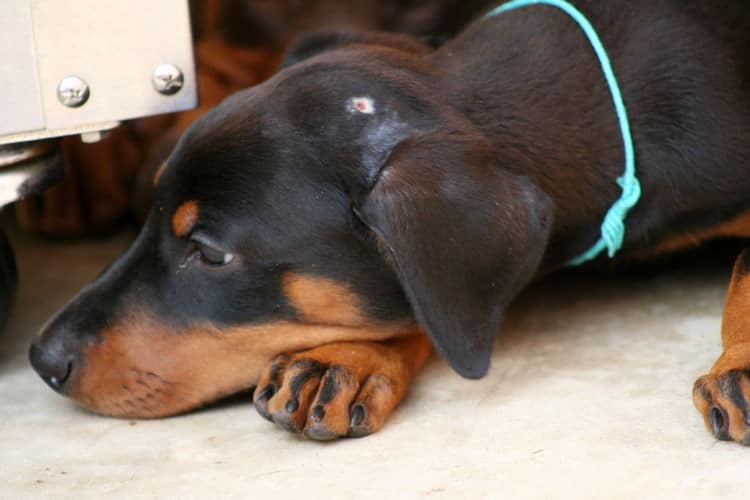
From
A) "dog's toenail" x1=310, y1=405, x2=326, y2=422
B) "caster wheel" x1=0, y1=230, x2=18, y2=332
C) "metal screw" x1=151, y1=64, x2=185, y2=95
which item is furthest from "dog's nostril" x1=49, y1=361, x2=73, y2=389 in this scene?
"metal screw" x1=151, y1=64, x2=185, y2=95

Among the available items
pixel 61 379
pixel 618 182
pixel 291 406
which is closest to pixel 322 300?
pixel 291 406

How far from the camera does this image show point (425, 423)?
232 centimetres

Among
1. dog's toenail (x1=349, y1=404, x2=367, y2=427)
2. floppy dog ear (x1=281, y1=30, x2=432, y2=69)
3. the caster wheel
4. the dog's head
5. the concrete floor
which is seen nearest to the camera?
the concrete floor

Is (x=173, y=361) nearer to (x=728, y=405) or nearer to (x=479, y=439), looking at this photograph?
(x=479, y=439)

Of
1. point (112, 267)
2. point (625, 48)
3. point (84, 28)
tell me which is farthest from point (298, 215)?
point (625, 48)

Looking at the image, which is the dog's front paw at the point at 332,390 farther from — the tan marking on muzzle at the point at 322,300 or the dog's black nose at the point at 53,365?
the dog's black nose at the point at 53,365

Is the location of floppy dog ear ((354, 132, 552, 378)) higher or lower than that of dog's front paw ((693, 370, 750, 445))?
higher

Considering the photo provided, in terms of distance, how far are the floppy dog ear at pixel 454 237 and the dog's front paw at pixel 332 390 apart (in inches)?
9.2

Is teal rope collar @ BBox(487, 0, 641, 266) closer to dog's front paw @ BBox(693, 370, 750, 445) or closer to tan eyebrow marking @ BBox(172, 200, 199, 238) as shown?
dog's front paw @ BBox(693, 370, 750, 445)

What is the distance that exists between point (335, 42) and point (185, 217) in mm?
753

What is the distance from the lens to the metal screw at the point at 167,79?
2.58 m

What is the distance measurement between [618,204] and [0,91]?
140 centimetres

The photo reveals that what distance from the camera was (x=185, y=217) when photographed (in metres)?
2.32

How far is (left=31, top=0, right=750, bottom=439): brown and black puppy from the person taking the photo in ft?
7.10
